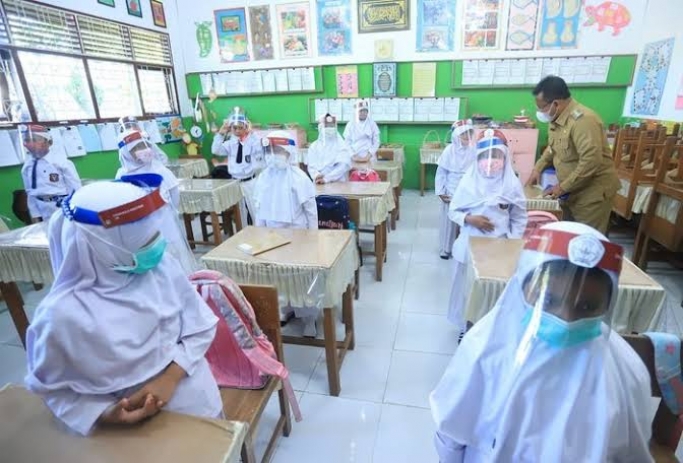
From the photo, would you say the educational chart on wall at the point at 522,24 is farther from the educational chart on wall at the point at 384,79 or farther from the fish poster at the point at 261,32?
the fish poster at the point at 261,32

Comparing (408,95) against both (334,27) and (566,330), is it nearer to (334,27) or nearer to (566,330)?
(334,27)

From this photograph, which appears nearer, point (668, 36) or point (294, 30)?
point (668, 36)

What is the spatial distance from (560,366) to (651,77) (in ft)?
17.4

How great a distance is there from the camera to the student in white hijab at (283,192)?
2.43 meters

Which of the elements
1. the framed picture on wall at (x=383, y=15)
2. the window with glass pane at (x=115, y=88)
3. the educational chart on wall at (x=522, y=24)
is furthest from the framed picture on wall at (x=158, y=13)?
the educational chart on wall at (x=522, y=24)

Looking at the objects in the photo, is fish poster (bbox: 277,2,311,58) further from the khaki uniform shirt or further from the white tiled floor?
the khaki uniform shirt

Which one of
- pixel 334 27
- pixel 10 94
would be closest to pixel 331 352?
pixel 10 94

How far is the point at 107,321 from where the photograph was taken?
94 centimetres

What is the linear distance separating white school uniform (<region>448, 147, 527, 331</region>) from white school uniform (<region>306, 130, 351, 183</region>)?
190cm

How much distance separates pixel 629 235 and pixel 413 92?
3.57 metres

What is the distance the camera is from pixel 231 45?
20.4 feet

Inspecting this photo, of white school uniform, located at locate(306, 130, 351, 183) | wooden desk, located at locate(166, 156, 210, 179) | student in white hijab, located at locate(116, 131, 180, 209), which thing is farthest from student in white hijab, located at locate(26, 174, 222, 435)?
wooden desk, located at locate(166, 156, 210, 179)

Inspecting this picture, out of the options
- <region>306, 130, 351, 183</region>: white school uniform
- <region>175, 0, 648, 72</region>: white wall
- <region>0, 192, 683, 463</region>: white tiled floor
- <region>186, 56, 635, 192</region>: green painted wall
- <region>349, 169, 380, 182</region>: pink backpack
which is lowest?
<region>0, 192, 683, 463</region>: white tiled floor

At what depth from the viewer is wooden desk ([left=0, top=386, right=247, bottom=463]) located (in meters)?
0.81
